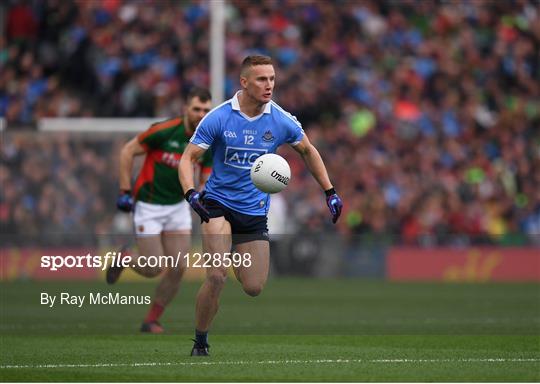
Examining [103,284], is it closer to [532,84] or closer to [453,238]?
[453,238]

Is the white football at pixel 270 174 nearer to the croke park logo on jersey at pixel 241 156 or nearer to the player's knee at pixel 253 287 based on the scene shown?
the croke park logo on jersey at pixel 241 156

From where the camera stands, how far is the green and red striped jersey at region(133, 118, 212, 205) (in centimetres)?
1513

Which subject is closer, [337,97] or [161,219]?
[161,219]

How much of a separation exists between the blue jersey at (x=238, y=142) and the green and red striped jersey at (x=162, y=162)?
317 centimetres

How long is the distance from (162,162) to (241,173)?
3604 millimetres

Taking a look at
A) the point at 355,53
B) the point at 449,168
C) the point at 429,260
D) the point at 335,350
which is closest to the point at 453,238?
the point at 429,260

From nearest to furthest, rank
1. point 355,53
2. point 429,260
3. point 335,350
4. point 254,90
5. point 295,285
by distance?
1. point 254,90
2. point 335,350
3. point 295,285
4. point 429,260
5. point 355,53

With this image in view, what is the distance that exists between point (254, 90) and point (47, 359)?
2.99 metres

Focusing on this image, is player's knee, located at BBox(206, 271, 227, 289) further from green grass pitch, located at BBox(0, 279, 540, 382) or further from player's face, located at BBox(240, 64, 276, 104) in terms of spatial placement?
player's face, located at BBox(240, 64, 276, 104)

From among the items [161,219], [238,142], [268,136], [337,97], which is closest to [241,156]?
[238,142]

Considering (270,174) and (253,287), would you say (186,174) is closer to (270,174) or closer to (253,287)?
(270,174)

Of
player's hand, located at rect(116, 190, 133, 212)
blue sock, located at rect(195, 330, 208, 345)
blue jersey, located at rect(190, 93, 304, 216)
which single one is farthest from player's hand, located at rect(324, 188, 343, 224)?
player's hand, located at rect(116, 190, 133, 212)

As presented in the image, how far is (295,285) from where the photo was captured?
83.6ft

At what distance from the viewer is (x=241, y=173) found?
1191cm
